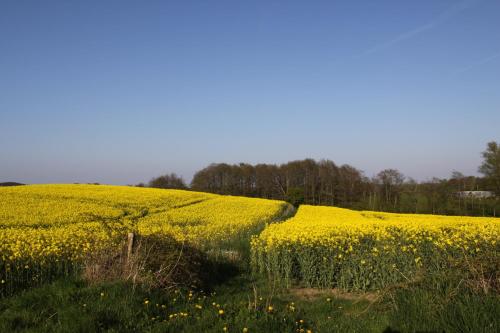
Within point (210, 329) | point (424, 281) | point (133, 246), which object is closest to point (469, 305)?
point (424, 281)

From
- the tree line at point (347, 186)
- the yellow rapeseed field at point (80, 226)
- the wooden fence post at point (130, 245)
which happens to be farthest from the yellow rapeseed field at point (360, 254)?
the tree line at point (347, 186)

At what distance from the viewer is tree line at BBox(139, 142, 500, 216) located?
54562 mm

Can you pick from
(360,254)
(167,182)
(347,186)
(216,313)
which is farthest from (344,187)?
(216,313)

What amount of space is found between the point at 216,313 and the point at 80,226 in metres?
12.1

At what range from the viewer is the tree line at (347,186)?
54562 mm

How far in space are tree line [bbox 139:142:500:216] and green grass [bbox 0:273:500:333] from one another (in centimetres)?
4834

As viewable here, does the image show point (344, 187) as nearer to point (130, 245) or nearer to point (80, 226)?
point (80, 226)

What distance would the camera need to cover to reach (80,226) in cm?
1596

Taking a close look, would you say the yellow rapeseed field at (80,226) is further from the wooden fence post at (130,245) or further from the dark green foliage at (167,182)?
the dark green foliage at (167,182)

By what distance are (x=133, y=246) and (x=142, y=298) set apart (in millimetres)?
2367

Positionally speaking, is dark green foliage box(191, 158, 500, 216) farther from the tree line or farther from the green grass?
the green grass

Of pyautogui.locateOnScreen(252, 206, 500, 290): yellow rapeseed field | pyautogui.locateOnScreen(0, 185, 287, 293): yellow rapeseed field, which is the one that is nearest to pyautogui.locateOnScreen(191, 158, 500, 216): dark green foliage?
pyautogui.locateOnScreen(0, 185, 287, 293): yellow rapeseed field

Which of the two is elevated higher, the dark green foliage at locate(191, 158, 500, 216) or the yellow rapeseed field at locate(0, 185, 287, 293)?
the dark green foliage at locate(191, 158, 500, 216)

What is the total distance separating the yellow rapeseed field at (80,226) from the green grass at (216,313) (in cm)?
178
